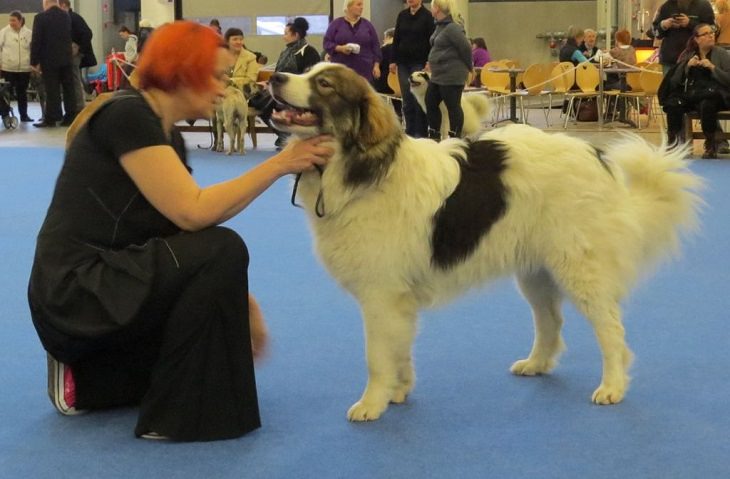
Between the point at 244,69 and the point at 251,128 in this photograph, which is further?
the point at 251,128

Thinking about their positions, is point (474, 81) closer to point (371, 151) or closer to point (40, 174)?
point (40, 174)

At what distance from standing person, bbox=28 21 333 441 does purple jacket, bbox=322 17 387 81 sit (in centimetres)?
745

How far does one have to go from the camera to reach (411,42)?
32.4ft

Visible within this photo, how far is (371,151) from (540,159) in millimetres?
574

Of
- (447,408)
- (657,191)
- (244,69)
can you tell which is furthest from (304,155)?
(244,69)

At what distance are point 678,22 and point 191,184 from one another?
808 cm

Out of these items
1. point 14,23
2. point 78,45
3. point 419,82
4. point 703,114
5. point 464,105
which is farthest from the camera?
point 14,23

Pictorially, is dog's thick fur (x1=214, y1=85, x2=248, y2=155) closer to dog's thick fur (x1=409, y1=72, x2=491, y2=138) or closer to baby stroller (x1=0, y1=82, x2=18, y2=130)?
dog's thick fur (x1=409, y1=72, x2=491, y2=138)

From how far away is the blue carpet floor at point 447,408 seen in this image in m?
2.34

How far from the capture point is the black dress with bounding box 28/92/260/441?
8.05 ft

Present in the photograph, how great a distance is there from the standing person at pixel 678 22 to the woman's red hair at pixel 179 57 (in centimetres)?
789

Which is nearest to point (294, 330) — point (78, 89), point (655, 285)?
point (655, 285)

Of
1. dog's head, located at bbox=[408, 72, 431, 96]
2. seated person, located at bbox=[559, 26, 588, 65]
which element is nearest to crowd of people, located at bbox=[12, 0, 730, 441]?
dog's head, located at bbox=[408, 72, 431, 96]

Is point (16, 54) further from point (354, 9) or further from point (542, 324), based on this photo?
Answer: point (542, 324)
